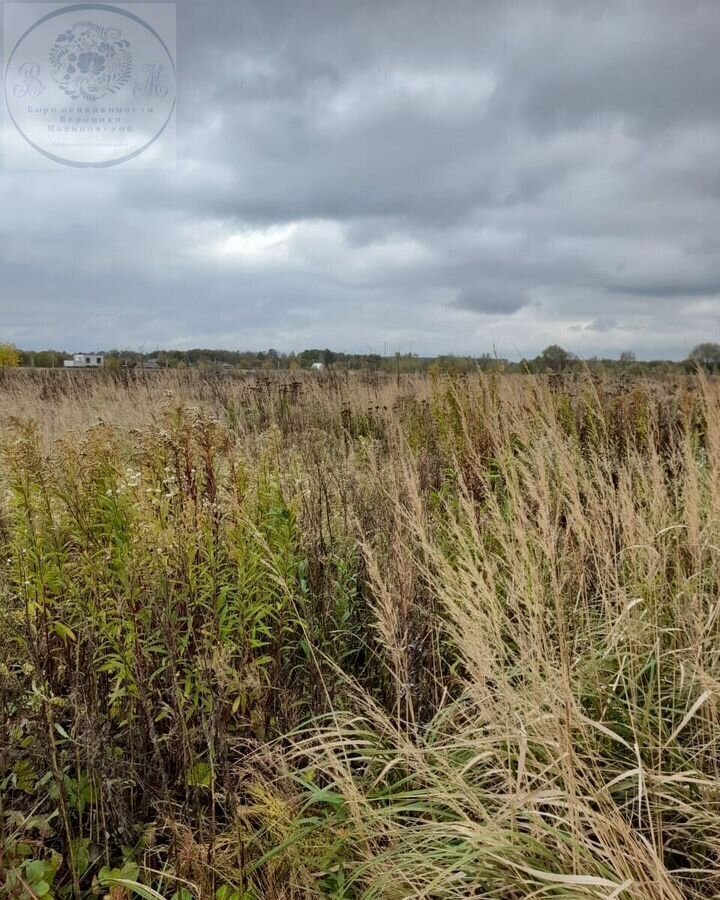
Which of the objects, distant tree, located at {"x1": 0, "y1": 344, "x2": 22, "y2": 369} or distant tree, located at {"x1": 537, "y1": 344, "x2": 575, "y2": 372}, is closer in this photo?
distant tree, located at {"x1": 537, "y1": 344, "x2": 575, "y2": 372}

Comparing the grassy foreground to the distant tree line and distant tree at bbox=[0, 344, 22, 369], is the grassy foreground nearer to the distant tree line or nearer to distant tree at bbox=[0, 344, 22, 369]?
the distant tree line

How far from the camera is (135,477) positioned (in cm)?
257

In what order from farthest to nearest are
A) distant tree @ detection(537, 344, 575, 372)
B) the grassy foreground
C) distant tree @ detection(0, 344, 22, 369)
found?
distant tree @ detection(0, 344, 22, 369)
distant tree @ detection(537, 344, 575, 372)
the grassy foreground

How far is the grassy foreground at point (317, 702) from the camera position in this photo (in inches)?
62.4

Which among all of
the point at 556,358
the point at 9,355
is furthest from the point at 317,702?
the point at 9,355

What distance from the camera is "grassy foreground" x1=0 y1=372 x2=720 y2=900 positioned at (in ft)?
5.20

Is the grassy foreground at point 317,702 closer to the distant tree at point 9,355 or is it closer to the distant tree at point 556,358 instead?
the distant tree at point 556,358

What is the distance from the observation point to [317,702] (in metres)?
2.40

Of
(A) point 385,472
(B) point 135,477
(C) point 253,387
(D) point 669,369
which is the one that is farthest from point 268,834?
(D) point 669,369

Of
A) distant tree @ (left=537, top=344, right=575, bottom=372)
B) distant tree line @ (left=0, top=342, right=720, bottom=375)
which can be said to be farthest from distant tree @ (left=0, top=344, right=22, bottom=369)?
distant tree @ (left=537, top=344, right=575, bottom=372)

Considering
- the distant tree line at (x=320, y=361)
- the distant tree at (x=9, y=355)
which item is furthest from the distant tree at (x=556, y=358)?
the distant tree at (x=9, y=355)

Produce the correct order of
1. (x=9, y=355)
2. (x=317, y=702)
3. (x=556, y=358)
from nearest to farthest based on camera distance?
(x=317, y=702)
(x=556, y=358)
(x=9, y=355)

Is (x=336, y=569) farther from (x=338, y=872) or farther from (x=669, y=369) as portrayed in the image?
(x=669, y=369)

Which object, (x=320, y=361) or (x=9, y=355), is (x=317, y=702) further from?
(x=9, y=355)
